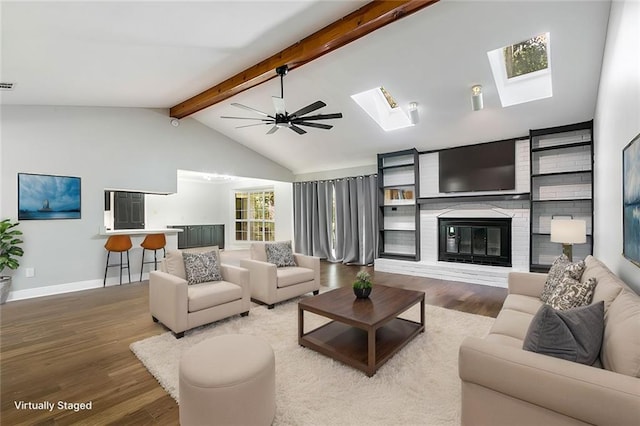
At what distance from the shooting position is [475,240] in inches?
215

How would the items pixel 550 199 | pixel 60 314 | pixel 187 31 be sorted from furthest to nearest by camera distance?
pixel 550 199 → pixel 60 314 → pixel 187 31

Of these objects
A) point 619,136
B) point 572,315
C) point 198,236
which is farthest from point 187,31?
point 198,236

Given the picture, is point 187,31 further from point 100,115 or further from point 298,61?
point 100,115

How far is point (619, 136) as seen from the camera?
2.43 meters

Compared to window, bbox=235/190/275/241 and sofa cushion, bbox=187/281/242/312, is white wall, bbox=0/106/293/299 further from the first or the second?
window, bbox=235/190/275/241

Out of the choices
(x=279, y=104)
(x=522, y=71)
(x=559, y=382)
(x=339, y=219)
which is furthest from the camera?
(x=339, y=219)

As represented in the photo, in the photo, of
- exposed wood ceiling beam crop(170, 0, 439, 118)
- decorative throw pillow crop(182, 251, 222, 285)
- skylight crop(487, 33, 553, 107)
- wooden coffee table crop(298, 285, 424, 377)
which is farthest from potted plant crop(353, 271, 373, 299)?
skylight crop(487, 33, 553, 107)

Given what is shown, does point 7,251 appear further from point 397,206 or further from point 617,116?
point 617,116

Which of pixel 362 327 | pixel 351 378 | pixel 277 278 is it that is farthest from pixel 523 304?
pixel 277 278

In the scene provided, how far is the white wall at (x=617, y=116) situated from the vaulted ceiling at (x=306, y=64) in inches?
21.2

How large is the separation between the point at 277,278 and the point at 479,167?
162 inches

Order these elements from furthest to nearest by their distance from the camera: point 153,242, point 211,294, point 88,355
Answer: point 153,242 → point 211,294 → point 88,355

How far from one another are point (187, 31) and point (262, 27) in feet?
2.43

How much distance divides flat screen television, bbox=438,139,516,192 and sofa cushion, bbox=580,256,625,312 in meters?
3.11
